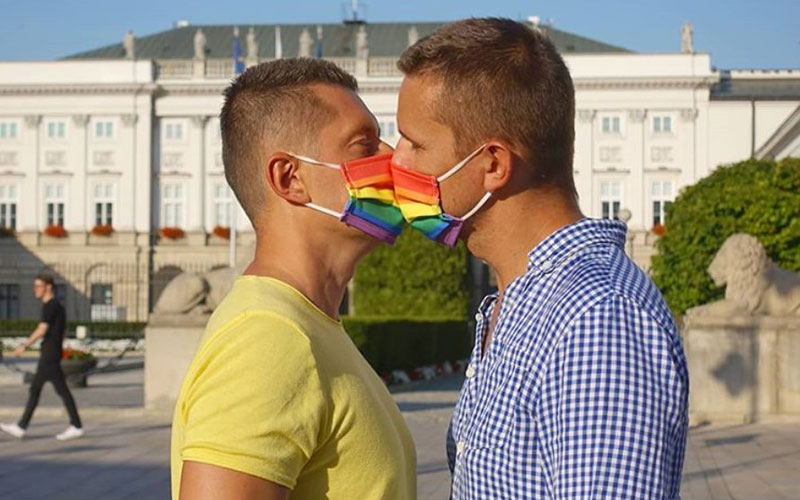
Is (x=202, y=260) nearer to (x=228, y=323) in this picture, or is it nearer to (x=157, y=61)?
(x=157, y=61)

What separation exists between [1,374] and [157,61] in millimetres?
45097

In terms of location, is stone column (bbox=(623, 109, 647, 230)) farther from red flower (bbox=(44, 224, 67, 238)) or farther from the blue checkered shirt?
the blue checkered shirt

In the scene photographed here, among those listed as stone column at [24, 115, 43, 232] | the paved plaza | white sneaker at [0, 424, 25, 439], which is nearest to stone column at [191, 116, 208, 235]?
stone column at [24, 115, 43, 232]

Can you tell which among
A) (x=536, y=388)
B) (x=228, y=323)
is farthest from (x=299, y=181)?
(x=536, y=388)

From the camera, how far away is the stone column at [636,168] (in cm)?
6800

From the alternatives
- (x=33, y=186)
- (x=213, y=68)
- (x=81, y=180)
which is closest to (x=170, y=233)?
(x=81, y=180)

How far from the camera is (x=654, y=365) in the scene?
6.36 feet

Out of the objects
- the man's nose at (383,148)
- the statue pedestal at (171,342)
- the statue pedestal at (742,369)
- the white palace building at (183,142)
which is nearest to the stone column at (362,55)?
the white palace building at (183,142)

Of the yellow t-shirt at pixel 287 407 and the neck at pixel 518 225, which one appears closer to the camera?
the yellow t-shirt at pixel 287 407

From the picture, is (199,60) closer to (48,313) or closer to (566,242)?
(48,313)

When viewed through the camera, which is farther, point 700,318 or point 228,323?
point 700,318

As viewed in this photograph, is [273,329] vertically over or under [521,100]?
under

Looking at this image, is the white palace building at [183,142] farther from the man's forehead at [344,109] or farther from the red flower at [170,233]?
the man's forehead at [344,109]

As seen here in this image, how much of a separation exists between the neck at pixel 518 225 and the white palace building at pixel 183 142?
6448cm
